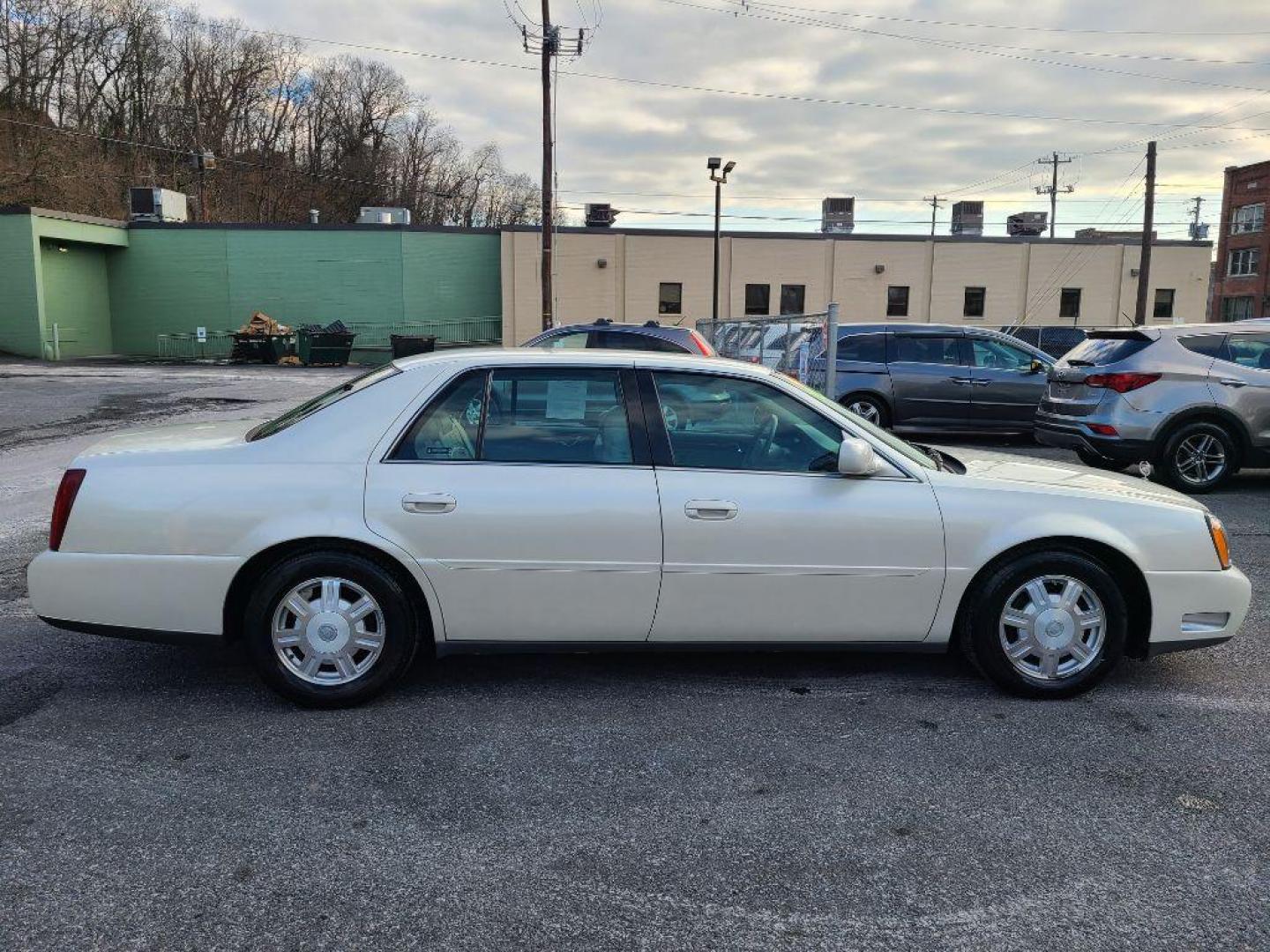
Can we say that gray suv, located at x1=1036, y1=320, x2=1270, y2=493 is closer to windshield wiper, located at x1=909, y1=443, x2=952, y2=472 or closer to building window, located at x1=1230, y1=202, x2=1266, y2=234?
windshield wiper, located at x1=909, y1=443, x2=952, y2=472

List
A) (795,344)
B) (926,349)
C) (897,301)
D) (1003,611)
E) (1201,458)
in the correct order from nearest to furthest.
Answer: (1003,611)
(1201,458)
(795,344)
(926,349)
(897,301)

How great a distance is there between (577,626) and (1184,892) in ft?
7.42

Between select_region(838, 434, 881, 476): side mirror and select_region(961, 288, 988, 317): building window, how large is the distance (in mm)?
37099

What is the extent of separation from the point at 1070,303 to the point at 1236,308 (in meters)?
25.1

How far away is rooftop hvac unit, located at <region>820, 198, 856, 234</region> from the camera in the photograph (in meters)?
42.4

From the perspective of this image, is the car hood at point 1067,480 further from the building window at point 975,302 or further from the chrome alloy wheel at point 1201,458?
the building window at point 975,302

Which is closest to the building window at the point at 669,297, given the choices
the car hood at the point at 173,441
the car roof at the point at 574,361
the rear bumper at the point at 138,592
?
the car hood at the point at 173,441

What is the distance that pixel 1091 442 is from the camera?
9148 mm

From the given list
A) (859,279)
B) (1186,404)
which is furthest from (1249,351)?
(859,279)

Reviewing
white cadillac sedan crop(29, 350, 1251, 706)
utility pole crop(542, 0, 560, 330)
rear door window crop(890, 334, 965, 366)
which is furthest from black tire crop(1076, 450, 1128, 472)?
utility pole crop(542, 0, 560, 330)

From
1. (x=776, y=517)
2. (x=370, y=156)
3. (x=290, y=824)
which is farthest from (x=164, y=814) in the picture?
(x=370, y=156)

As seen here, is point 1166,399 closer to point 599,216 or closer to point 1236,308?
point 599,216

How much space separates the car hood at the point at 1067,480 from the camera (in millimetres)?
Result: 4203

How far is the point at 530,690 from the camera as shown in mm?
4258
